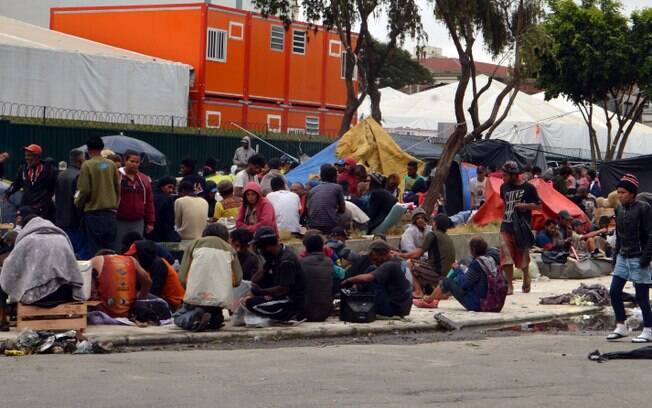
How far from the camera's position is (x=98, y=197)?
48.4 ft

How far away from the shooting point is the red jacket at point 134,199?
50.0 ft

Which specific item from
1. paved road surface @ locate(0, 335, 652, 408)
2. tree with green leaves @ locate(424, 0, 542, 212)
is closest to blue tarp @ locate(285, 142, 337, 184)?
tree with green leaves @ locate(424, 0, 542, 212)

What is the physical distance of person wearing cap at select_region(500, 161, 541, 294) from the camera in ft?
57.8

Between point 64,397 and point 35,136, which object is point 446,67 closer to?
point 35,136

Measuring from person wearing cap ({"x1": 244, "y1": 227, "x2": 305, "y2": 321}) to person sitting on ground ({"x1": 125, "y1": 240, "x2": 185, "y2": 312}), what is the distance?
2.82 feet

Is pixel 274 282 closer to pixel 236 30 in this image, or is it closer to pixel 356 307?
pixel 356 307

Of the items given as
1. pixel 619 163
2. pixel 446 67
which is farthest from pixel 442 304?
pixel 446 67

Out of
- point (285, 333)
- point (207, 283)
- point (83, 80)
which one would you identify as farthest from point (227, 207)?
point (83, 80)

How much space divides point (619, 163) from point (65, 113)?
1606 cm

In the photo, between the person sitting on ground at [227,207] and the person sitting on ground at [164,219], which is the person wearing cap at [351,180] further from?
the person sitting on ground at [164,219]

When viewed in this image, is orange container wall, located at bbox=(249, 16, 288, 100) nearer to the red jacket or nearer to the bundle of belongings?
the bundle of belongings

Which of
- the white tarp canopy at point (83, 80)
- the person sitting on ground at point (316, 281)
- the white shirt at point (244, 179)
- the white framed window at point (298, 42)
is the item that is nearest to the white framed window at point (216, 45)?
the white tarp canopy at point (83, 80)

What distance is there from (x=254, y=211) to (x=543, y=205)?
383 inches

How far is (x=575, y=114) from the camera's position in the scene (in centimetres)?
5403
